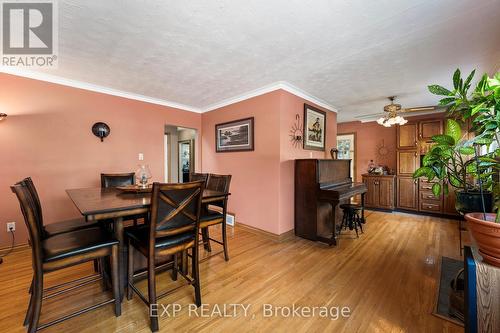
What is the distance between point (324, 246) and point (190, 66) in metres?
3.05

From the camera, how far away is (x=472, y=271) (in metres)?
1.08

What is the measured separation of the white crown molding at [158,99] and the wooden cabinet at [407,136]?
178 cm

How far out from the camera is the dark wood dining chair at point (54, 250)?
1.27 meters

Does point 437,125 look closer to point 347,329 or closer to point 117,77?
point 347,329

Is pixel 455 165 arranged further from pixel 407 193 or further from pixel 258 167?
pixel 407 193

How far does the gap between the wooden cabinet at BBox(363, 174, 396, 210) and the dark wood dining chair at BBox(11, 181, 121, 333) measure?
209 inches

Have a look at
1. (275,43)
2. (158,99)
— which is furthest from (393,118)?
(158,99)

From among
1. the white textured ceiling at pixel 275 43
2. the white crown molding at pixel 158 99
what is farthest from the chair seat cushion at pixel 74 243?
the white crown molding at pixel 158 99

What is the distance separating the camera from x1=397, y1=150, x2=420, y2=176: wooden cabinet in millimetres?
4656

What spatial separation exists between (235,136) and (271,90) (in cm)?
107

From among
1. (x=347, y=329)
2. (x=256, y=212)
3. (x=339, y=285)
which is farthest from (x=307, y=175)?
(x=347, y=329)

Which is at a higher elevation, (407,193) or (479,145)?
(479,145)

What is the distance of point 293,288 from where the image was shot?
2.00 meters

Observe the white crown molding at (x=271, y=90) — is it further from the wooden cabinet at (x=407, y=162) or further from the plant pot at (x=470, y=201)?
the plant pot at (x=470, y=201)
